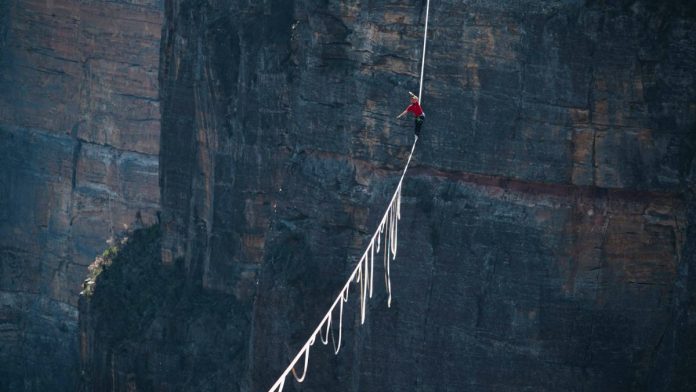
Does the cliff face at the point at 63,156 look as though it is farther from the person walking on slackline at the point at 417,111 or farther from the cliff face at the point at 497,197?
the person walking on slackline at the point at 417,111

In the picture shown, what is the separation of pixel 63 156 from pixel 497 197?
25609mm

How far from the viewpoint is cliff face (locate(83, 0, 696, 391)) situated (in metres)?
30.9

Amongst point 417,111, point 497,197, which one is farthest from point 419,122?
point 497,197

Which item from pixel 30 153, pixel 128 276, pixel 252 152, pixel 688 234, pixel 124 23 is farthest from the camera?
pixel 30 153

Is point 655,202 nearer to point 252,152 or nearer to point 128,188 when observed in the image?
point 252,152

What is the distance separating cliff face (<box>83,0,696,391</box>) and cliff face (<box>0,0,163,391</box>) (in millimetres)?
17428

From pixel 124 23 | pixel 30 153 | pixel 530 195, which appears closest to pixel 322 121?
pixel 530 195

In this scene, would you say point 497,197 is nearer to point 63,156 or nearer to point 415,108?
point 415,108

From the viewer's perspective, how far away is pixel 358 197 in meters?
33.8

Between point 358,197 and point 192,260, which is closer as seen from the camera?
point 358,197

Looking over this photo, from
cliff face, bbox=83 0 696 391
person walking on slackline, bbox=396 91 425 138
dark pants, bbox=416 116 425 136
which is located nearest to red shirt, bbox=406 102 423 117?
person walking on slackline, bbox=396 91 425 138

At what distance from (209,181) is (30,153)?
15725mm

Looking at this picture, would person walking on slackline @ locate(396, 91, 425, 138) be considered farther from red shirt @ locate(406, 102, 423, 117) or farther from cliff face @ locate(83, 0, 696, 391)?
cliff face @ locate(83, 0, 696, 391)

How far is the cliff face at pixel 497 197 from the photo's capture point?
30.9 meters
